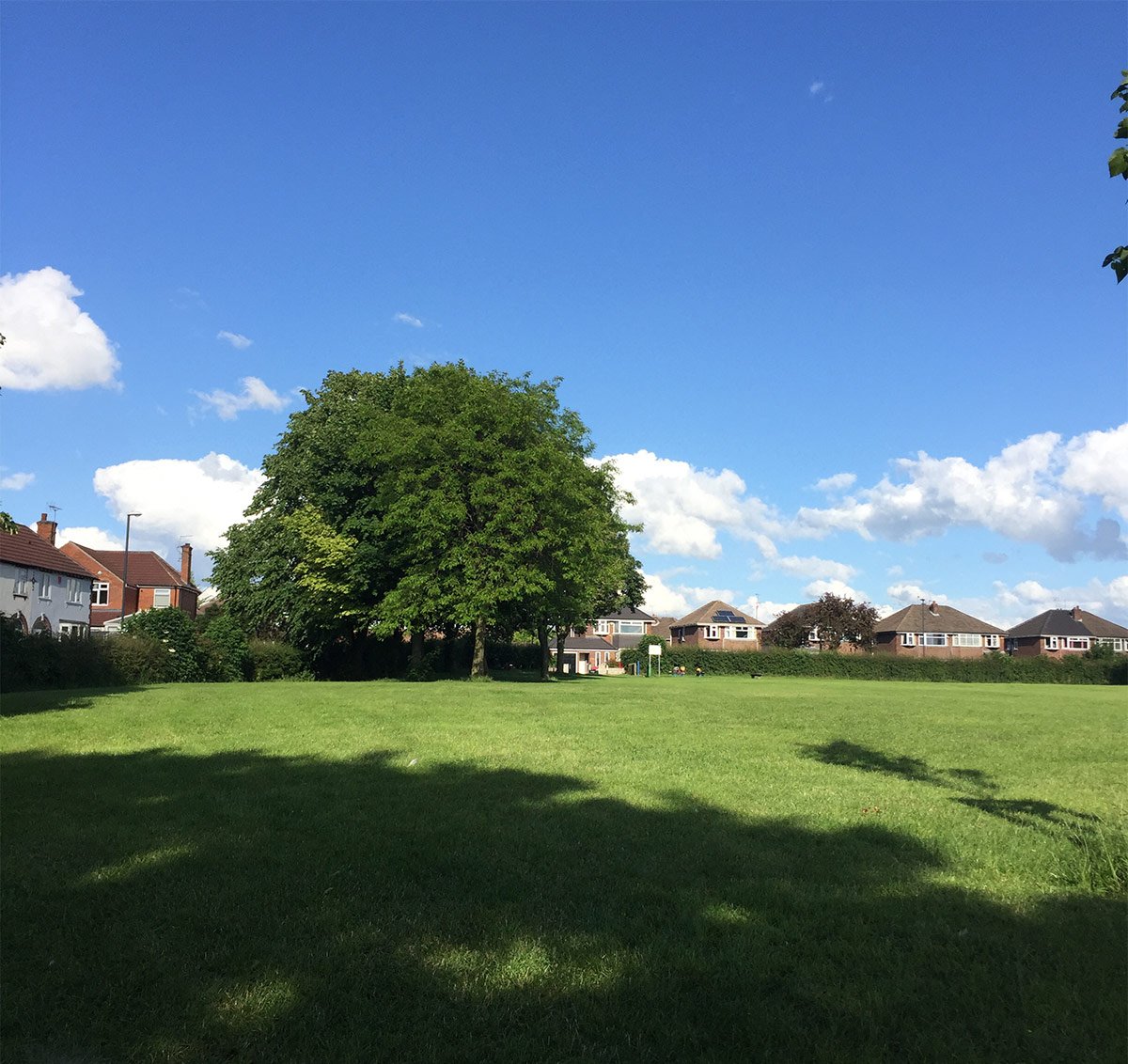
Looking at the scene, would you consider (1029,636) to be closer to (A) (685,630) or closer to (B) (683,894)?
(A) (685,630)

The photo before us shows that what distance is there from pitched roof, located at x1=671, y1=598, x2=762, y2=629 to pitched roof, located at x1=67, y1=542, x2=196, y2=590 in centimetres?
7109

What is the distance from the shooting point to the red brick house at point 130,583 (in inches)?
3004

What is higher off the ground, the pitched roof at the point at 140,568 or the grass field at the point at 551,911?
the pitched roof at the point at 140,568

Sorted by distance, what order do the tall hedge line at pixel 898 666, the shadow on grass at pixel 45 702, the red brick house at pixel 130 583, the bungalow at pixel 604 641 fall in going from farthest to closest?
1. the bungalow at pixel 604 641
2. the tall hedge line at pixel 898 666
3. the red brick house at pixel 130 583
4. the shadow on grass at pixel 45 702

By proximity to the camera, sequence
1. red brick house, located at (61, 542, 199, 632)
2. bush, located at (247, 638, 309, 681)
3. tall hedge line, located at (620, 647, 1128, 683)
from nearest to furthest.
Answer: bush, located at (247, 638, 309, 681) < red brick house, located at (61, 542, 199, 632) < tall hedge line, located at (620, 647, 1128, 683)

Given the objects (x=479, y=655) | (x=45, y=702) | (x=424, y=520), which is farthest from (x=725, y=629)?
(x=45, y=702)

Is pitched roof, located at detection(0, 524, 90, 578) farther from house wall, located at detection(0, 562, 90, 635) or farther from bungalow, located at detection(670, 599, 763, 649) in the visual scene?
bungalow, located at detection(670, 599, 763, 649)

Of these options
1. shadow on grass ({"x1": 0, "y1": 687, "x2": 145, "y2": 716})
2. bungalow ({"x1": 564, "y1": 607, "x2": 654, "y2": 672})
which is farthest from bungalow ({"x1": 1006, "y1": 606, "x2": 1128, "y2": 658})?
shadow on grass ({"x1": 0, "y1": 687, "x2": 145, "y2": 716})

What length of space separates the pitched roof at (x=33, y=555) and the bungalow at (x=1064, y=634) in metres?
119

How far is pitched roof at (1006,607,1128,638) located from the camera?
12112 centimetres

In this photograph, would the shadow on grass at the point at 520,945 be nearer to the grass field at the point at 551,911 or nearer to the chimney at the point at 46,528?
the grass field at the point at 551,911

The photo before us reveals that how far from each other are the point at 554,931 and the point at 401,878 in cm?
149

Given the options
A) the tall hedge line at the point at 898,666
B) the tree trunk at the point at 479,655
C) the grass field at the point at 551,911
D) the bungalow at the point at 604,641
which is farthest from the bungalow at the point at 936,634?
the grass field at the point at 551,911

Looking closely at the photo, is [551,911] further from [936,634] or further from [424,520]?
[936,634]
